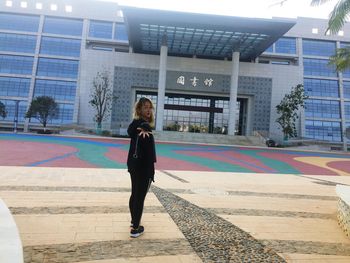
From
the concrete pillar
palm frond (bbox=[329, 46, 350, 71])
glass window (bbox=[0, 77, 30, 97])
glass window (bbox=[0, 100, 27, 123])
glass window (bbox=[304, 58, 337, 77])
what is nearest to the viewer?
palm frond (bbox=[329, 46, 350, 71])

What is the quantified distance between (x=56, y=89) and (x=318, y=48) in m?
42.3

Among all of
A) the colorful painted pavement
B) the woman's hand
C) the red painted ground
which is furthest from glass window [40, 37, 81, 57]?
the woman's hand

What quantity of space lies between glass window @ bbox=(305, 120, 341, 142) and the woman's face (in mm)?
50821

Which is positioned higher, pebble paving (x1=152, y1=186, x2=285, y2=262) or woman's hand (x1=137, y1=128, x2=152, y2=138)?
woman's hand (x1=137, y1=128, x2=152, y2=138)

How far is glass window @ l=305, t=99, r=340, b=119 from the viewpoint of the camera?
52.4 meters

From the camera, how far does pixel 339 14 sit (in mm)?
7352

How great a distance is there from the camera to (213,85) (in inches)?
1917

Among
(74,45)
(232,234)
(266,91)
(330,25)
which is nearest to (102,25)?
(74,45)

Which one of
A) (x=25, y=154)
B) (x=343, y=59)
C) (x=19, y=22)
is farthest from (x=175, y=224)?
(x=19, y=22)

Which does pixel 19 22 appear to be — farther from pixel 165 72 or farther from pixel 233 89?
pixel 233 89

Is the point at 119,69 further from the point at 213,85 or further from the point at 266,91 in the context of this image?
the point at 266,91

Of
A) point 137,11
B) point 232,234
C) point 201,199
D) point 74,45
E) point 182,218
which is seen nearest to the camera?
point 232,234

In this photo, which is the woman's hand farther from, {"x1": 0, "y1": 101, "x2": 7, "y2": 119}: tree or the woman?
{"x1": 0, "y1": 101, "x2": 7, "y2": 119}: tree

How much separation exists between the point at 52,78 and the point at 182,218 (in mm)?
50497
